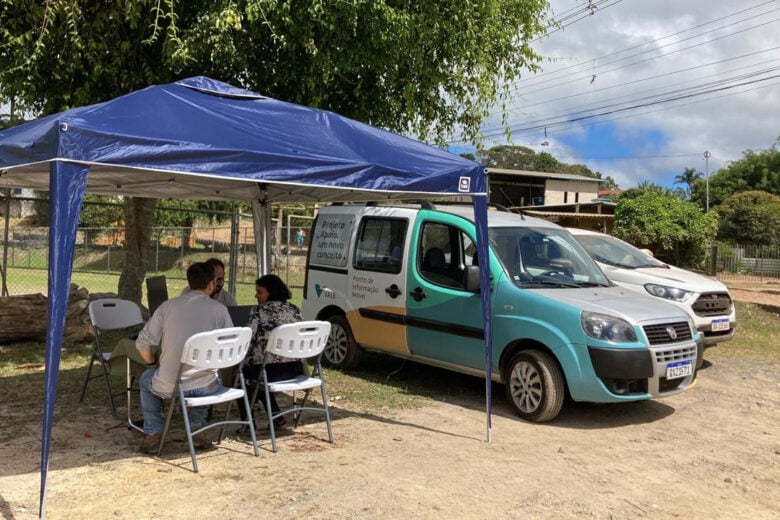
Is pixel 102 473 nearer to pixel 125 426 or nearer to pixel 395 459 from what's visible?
pixel 125 426

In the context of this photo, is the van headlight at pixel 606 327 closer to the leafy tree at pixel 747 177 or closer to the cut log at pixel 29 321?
the cut log at pixel 29 321

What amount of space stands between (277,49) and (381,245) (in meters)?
2.83

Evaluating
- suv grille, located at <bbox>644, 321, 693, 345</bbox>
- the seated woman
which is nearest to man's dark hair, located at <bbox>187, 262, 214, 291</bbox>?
the seated woman

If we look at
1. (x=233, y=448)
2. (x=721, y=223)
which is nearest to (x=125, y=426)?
(x=233, y=448)

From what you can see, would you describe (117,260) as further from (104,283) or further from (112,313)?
(112,313)

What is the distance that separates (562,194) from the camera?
4631cm

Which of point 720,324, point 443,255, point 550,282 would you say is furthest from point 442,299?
point 720,324

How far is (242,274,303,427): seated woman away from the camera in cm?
561

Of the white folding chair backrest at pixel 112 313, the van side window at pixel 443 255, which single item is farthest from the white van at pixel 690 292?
the white folding chair backrest at pixel 112 313

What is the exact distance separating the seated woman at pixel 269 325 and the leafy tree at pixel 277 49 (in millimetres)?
3278

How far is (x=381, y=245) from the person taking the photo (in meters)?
8.18

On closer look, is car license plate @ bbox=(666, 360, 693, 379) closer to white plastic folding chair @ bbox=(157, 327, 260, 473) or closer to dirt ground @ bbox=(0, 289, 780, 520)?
dirt ground @ bbox=(0, 289, 780, 520)

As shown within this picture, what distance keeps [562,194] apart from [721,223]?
1020 centimetres

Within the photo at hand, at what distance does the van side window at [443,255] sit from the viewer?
24.0 ft
